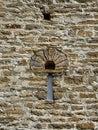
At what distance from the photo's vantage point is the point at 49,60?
517 cm

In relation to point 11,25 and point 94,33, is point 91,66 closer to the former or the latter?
point 94,33

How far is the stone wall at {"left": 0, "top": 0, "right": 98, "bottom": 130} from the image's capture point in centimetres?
480

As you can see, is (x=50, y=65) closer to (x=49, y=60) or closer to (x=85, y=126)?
(x=49, y=60)

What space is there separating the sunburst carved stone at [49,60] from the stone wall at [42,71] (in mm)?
52

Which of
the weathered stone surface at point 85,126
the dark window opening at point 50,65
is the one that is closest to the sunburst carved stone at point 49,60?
the dark window opening at point 50,65

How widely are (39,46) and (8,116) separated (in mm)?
1007

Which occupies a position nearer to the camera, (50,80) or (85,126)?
(85,126)

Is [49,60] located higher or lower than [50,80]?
higher

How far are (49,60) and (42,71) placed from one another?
17 cm

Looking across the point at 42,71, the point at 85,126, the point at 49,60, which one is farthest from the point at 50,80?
the point at 85,126

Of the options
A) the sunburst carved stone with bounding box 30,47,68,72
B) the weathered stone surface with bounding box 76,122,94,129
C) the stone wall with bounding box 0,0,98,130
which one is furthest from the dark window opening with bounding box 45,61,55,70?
the weathered stone surface with bounding box 76,122,94,129

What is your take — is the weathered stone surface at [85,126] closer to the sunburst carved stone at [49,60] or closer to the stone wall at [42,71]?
the stone wall at [42,71]

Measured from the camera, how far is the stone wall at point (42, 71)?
189 inches

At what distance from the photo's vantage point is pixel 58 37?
5367mm
